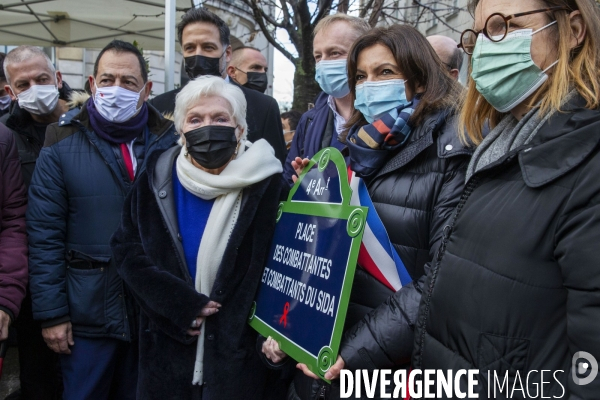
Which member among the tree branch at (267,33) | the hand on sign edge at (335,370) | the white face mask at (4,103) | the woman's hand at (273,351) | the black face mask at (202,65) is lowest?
the woman's hand at (273,351)

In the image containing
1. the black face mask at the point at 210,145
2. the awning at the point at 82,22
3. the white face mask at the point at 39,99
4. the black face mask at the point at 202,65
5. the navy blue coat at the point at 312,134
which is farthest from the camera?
the awning at the point at 82,22

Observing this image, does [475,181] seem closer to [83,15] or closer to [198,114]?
[198,114]

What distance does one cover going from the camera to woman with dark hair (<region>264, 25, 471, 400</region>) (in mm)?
1884

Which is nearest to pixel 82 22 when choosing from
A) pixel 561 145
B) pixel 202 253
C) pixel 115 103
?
pixel 115 103

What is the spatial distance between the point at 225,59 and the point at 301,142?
116 centimetres

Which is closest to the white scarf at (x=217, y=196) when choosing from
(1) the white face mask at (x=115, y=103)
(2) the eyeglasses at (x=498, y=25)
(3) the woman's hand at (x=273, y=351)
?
(3) the woman's hand at (x=273, y=351)

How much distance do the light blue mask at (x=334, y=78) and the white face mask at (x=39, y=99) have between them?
1.90 m

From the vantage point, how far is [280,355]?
218 centimetres

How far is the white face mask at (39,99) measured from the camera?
3531mm

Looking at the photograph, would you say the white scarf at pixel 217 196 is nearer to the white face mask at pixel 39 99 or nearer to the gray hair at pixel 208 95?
the gray hair at pixel 208 95

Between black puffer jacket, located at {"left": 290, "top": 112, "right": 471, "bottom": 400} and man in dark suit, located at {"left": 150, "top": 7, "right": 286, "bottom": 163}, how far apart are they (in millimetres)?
2001

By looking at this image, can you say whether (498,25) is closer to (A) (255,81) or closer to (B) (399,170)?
(B) (399,170)

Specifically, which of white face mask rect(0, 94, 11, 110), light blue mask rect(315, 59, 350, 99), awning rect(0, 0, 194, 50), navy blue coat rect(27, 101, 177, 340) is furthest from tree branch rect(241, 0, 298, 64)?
navy blue coat rect(27, 101, 177, 340)

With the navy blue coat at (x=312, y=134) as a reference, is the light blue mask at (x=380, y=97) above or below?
above
